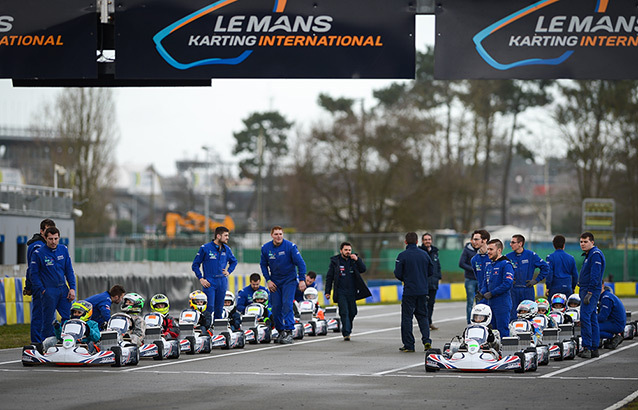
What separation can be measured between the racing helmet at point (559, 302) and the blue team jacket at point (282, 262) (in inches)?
158

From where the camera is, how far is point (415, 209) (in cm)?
5031

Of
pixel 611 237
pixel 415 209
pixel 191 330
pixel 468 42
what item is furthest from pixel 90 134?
pixel 468 42

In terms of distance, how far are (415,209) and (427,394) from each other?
3988 cm

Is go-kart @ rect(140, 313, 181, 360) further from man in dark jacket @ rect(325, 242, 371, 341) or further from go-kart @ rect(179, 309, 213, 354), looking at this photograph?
man in dark jacket @ rect(325, 242, 371, 341)

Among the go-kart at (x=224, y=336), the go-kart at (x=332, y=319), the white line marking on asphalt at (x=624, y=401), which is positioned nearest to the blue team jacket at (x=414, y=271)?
the go-kart at (x=224, y=336)

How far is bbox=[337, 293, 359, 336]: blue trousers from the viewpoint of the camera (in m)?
18.5

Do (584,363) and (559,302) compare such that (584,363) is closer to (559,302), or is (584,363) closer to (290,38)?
(559,302)

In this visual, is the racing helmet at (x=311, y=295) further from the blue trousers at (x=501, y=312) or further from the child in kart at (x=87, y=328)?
the child in kart at (x=87, y=328)

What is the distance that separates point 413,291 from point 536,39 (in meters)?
4.75

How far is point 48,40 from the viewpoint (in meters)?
12.6

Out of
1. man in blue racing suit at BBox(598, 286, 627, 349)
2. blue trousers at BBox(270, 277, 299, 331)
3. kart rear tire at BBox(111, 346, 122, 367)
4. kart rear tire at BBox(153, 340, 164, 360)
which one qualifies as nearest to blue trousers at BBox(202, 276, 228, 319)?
blue trousers at BBox(270, 277, 299, 331)

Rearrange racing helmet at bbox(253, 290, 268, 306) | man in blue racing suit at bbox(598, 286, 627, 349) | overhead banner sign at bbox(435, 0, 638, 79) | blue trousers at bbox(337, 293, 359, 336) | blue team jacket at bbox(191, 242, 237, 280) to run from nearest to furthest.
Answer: overhead banner sign at bbox(435, 0, 638, 79) < man in blue racing suit at bbox(598, 286, 627, 349) < blue team jacket at bbox(191, 242, 237, 280) < racing helmet at bbox(253, 290, 268, 306) < blue trousers at bbox(337, 293, 359, 336)

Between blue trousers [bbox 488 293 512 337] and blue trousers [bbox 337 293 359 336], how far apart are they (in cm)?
487

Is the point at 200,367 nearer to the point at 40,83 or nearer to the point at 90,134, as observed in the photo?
the point at 40,83
